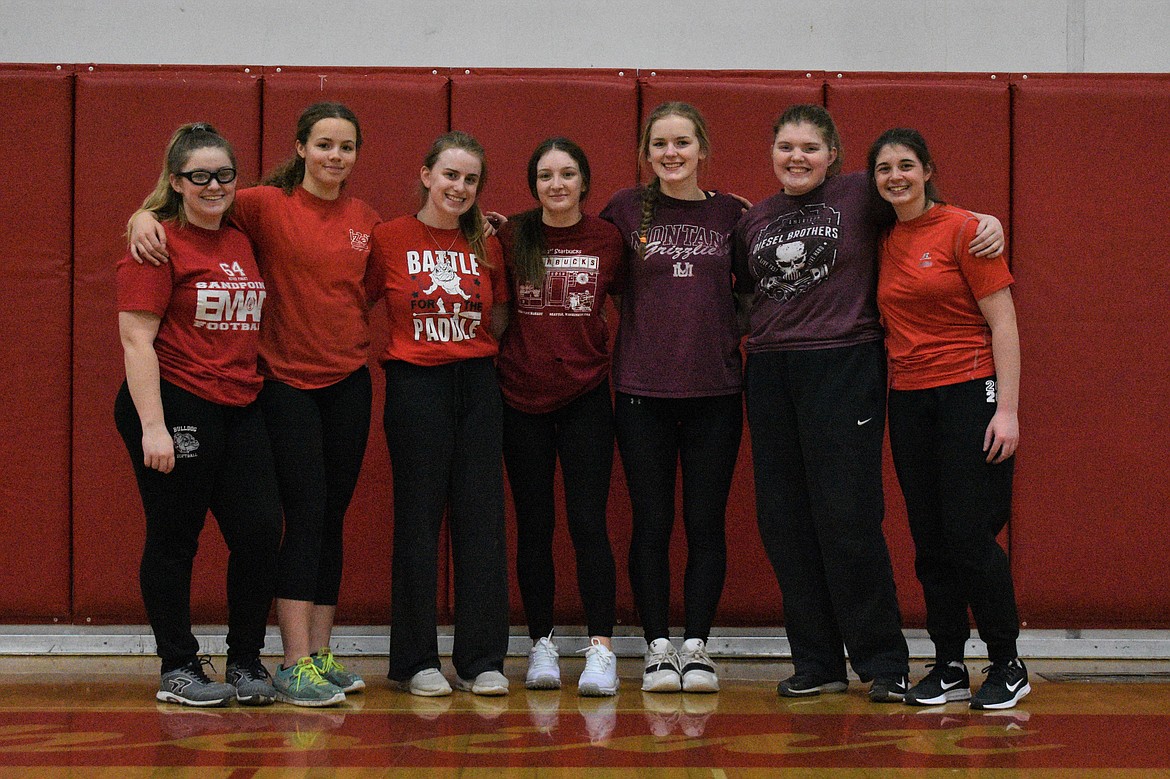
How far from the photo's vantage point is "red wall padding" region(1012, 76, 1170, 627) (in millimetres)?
3840

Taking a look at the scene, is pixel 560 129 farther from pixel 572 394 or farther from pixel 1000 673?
pixel 1000 673

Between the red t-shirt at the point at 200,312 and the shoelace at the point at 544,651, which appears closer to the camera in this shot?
the red t-shirt at the point at 200,312

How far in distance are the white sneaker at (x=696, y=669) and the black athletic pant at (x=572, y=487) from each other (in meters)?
0.23

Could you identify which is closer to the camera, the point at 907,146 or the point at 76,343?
the point at 907,146

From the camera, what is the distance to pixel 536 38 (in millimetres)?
4375

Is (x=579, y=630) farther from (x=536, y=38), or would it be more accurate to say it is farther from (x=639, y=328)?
(x=536, y=38)

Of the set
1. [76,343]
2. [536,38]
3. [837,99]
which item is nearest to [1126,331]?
[837,99]

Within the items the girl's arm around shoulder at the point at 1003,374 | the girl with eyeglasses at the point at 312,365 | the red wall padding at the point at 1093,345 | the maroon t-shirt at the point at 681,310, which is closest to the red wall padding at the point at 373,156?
the girl with eyeglasses at the point at 312,365

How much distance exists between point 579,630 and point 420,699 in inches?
35.6

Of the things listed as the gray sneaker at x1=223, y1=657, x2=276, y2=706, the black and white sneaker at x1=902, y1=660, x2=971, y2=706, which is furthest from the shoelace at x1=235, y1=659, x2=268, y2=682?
the black and white sneaker at x1=902, y1=660, x2=971, y2=706

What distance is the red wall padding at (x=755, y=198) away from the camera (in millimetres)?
3811

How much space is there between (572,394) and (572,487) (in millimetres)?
274

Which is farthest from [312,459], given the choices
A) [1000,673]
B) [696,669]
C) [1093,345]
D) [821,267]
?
[1093,345]

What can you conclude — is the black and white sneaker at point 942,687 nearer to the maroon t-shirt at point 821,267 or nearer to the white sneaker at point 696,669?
the white sneaker at point 696,669
